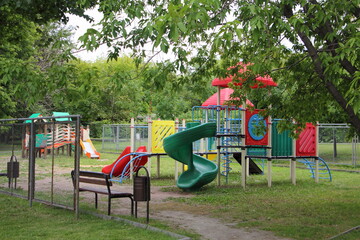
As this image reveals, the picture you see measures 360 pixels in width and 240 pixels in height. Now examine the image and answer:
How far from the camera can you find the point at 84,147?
2873 centimetres

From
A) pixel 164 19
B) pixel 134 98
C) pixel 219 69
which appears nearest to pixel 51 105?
pixel 134 98

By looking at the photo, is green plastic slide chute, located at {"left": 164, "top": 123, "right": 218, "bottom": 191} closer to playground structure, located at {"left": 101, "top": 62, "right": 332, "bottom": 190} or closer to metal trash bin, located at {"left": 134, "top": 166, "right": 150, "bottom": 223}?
playground structure, located at {"left": 101, "top": 62, "right": 332, "bottom": 190}

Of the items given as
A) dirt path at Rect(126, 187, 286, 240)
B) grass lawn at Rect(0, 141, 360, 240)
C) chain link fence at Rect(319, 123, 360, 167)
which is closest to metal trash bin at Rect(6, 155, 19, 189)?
grass lawn at Rect(0, 141, 360, 240)

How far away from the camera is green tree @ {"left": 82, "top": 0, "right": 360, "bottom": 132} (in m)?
5.26

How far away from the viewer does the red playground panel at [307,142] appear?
1585 cm

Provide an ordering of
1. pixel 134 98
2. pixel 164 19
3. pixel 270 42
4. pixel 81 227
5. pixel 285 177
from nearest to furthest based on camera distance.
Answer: pixel 164 19 < pixel 81 227 < pixel 270 42 < pixel 285 177 < pixel 134 98

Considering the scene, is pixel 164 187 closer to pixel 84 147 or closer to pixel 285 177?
pixel 285 177

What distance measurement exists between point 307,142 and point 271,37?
8.94 meters

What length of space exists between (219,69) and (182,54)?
265 cm

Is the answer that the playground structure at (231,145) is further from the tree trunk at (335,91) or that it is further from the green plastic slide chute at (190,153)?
the tree trunk at (335,91)

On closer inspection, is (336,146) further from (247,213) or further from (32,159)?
(32,159)

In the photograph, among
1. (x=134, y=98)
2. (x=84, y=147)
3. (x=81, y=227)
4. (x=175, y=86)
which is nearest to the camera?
(x=81, y=227)

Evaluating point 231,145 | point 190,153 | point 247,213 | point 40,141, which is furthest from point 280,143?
point 40,141

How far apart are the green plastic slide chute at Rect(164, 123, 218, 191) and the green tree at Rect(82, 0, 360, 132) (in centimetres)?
285
